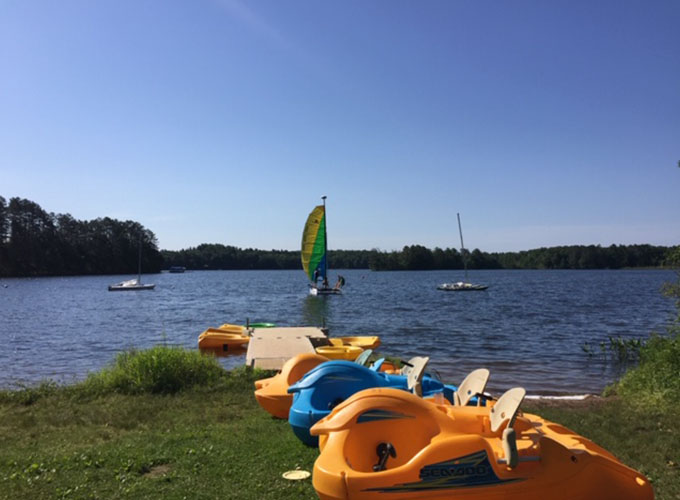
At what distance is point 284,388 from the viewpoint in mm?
8375

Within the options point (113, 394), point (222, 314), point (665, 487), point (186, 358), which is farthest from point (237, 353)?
point (222, 314)

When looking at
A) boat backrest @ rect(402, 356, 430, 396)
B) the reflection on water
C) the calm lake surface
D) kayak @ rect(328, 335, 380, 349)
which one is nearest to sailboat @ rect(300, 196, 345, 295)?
the reflection on water

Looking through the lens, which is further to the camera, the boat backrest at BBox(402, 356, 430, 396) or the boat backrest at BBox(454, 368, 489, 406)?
the boat backrest at BBox(402, 356, 430, 396)

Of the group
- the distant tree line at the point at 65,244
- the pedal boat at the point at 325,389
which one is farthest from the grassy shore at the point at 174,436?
the distant tree line at the point at 65,244

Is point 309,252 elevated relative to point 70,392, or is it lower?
elevated

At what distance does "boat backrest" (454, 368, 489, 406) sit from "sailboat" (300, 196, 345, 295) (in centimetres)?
4119

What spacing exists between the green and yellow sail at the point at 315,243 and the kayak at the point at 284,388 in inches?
1536

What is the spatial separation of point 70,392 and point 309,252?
38.2 metres

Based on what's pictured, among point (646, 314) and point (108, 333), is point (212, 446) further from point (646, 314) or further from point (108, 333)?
point (646, 314)

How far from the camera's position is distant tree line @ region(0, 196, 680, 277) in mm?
103938

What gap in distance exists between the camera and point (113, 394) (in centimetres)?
1048

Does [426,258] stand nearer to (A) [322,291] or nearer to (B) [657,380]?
(A) [322,291]

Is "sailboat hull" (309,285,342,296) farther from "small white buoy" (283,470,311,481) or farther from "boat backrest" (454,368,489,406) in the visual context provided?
"small white buoy" (283,470,311,481)

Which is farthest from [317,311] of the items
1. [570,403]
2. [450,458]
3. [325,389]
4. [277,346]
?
[450,458]
